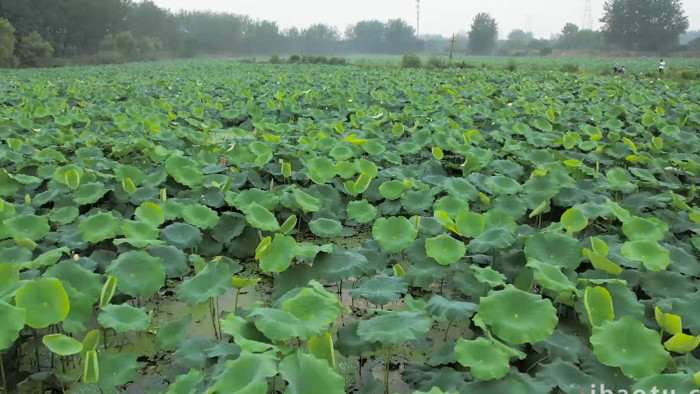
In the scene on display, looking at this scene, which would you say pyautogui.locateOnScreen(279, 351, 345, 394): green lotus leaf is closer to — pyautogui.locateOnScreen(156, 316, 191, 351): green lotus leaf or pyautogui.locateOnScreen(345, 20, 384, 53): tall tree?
pyautogui.locateOnScreen(156, 316, 191, 351): green lotus leaf

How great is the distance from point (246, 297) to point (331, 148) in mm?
2091

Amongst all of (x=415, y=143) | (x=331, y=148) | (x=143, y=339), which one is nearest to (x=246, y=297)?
(x=143, y=339)

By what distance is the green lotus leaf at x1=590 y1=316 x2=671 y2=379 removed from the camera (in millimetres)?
1390

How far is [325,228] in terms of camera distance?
252 centimetres

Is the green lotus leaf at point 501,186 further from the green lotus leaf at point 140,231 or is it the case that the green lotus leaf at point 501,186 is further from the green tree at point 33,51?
the green tree at point 33,51

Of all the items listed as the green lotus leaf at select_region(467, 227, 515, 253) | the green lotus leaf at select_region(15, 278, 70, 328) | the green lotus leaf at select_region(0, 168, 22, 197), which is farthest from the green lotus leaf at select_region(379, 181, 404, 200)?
the green lotus leaf at select_region(0, 168, 22, 197)

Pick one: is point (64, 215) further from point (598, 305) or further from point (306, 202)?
point (598, 305)

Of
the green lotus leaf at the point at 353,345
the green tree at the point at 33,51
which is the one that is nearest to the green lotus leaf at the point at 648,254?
the green lotus leaf at the point at 353,345

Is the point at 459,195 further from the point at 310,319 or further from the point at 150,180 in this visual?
the point at 150,180

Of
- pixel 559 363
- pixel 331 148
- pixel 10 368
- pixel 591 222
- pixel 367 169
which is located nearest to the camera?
pixel 559 363

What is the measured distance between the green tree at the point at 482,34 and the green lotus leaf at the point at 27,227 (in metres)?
67.0

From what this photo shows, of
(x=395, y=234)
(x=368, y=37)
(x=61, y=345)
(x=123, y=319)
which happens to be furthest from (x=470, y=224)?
(x=368, y=37)

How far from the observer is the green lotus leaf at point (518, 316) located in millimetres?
1501

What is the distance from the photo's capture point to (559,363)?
1.49 m
